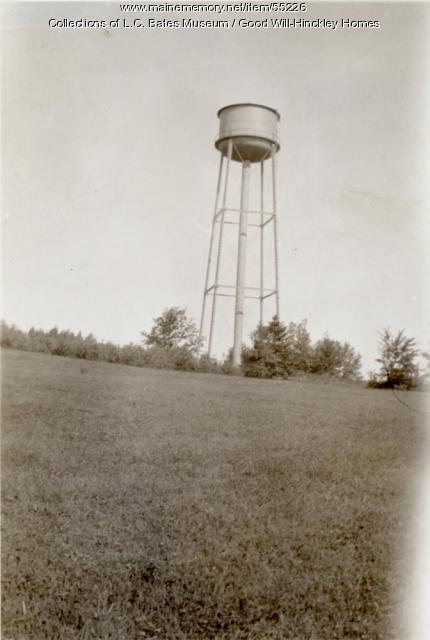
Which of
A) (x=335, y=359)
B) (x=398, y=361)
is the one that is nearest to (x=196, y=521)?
(x=398, y=361)

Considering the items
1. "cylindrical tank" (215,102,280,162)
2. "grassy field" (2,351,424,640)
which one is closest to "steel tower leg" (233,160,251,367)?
"cylindrical tank" (215,102,280,162)

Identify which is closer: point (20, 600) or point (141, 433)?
point (20, 600)

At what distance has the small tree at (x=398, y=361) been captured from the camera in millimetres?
12873

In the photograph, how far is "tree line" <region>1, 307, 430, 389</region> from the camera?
14.7 meters

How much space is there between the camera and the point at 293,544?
5055 mm

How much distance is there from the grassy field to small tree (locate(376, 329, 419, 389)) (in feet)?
11.1

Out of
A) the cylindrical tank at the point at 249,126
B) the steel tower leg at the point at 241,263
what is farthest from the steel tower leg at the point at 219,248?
the steel tower leg at the point at 241,263

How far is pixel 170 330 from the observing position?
22.0 meters

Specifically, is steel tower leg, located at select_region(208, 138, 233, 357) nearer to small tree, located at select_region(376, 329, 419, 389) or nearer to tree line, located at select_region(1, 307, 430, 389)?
tree line, located at select_region(1, 307, 430, 389)

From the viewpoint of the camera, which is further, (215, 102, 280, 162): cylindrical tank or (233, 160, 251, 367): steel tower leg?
(233, 160, 251, 367): steel tower leg

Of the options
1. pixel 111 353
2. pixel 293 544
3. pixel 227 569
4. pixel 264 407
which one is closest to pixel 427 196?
pixel 293 544

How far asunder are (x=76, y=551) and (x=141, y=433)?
3.46 m

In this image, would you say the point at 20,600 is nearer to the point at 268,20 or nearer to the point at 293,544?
the point at 293,544

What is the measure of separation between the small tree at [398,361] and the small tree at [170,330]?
7.97 metres
